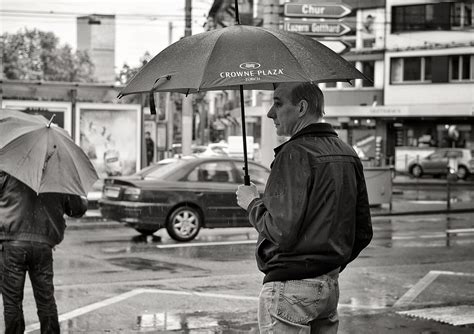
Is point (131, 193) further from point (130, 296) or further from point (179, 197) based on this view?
point (130, 296)

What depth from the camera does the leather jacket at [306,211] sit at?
11.3ft

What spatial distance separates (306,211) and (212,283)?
6.36 metres

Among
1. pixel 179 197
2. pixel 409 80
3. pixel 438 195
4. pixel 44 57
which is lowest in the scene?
pixel 438 195

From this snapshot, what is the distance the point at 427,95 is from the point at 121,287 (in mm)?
39842

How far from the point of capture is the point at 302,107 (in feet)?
12.3

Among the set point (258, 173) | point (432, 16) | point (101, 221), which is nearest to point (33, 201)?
point (258, 173)

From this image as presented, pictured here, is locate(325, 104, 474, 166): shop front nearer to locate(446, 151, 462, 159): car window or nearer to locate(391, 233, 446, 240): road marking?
locate(446, 151, 462, 159): car window

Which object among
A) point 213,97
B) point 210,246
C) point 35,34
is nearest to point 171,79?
point 210,246

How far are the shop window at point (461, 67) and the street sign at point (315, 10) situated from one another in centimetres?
2950

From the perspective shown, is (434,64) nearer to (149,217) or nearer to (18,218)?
(149,217)

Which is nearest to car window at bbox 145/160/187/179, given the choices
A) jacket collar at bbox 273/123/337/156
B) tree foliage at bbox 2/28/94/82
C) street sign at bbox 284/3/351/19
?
street sign at bbox 284/3/351/19

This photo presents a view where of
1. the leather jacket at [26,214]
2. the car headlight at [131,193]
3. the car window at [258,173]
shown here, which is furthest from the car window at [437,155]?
the leather jacket at [26,214]

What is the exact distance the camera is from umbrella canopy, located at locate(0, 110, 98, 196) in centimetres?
570

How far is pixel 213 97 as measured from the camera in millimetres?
93312
